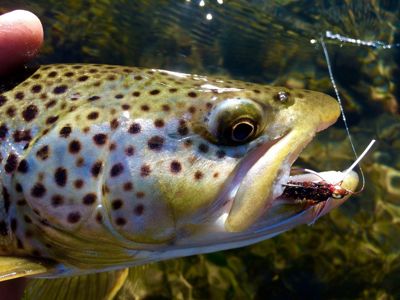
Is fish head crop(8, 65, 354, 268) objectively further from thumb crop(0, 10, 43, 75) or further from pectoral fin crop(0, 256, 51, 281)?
thumb crop(0, 10, 43, 75)

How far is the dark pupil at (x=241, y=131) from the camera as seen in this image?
2.28 meters

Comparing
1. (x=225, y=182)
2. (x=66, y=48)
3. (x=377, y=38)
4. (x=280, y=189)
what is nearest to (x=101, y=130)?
(x=225, y=182)

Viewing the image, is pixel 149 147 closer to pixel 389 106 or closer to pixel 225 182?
pixel 225 182

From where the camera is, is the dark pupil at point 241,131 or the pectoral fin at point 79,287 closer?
the dark pupil at point 241,131

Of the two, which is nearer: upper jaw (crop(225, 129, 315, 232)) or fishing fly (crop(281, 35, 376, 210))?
upper jaw (crop(225, 129, 315, 232))

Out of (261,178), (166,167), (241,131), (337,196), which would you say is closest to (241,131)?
(241,131)

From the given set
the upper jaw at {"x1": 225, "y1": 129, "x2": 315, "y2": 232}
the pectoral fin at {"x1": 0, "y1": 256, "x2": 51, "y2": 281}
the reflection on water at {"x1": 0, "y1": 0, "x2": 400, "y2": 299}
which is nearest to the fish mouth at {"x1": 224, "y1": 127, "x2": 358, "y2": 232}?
the upper jaw at {"x1": 225, "y1": 129, "x2": 315, "y2": 232}

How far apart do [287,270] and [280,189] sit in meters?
2.01

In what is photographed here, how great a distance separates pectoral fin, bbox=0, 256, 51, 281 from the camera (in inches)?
92.4

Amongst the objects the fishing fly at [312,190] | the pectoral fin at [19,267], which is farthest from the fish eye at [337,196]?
the pectoral fin at [19,267]

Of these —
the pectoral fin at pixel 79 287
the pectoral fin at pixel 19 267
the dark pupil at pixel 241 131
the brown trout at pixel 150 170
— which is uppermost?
the dark pupil at pixel 241 131

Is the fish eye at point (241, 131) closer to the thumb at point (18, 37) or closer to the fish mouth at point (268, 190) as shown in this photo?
the fish mouth at point (268, 190)

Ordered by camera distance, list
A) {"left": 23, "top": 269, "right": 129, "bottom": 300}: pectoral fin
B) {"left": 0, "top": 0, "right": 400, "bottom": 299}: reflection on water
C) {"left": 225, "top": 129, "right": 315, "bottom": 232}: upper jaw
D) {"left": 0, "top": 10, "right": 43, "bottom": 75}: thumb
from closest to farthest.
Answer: {"left": 225, "top": 129, "right": 315, "bottom": 232}: upper jaw, {"left": 0, "top": 10, "right": 43, "bottom": 75}: thumb, {"left": 23, "top": 269, "right": 129, "bottom": 300}: pectoral fin, {"left": 0, "top": 0, "right": 400, "bottom": 299}: reflection on water

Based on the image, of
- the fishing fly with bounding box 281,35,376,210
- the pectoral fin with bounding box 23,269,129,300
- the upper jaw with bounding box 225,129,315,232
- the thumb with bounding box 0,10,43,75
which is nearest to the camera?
the upper jaw with bounding box 225,129,315,232
